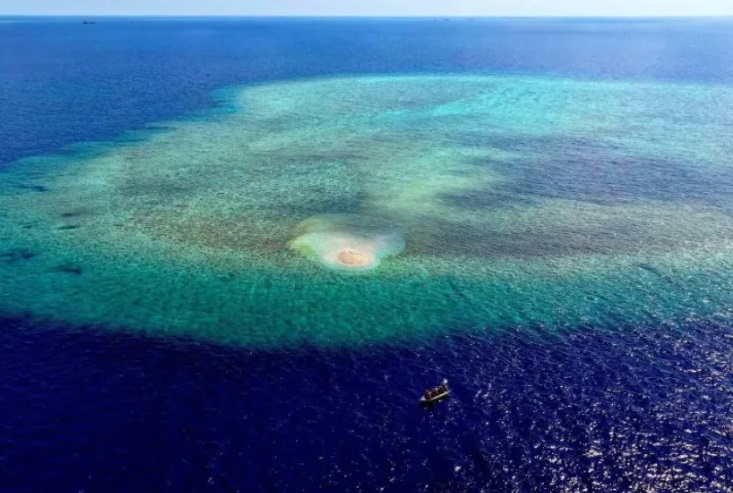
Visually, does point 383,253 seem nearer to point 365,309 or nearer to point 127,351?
point 365,309

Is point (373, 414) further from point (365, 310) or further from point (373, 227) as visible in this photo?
point (373, 227)

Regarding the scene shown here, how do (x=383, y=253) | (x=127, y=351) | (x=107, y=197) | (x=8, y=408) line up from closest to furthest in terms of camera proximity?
1. (x=8, y=408)
2. (x=127, y=351)
3. (x=383, y=253)
4. (x=107, y=197)

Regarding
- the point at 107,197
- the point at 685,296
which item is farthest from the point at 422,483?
the point at 107,197

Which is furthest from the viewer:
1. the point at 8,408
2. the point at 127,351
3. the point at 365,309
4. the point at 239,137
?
the point at 239,137

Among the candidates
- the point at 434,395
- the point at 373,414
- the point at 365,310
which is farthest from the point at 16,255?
the point at 434,395

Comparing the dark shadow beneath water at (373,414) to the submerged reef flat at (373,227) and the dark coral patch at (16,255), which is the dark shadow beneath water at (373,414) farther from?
the dark coral patch at (16,255)

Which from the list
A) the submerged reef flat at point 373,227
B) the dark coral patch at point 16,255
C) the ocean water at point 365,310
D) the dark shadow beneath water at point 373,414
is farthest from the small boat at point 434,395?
the dark coral patch at point 16,255

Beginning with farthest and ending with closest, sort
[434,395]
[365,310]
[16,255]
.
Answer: [16,255] < [365,310] < [434,395]
